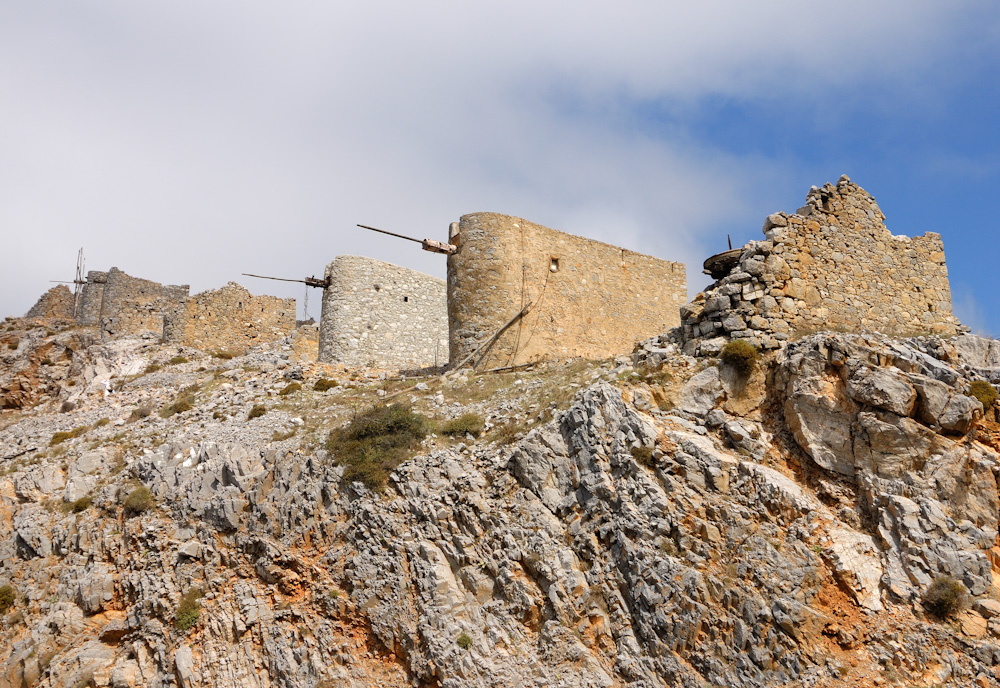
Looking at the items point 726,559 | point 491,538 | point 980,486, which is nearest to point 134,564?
point 491,538

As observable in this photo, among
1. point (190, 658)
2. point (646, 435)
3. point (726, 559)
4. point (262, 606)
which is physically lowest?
point (190, 658)

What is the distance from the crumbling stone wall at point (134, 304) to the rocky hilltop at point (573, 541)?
1538 centimetres

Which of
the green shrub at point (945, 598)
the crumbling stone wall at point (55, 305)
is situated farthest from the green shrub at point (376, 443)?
the crumbling stone wall at point (55, 305)

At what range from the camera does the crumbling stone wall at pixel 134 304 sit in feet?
93.2

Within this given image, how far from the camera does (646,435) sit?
10.2 m

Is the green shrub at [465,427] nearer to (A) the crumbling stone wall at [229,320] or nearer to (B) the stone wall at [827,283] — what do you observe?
(B) the stone wall at [827,283]

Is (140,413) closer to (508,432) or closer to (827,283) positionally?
(508,432)

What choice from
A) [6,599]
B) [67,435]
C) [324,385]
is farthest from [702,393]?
[67,435]

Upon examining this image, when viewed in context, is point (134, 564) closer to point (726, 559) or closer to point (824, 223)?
point (726, 559)

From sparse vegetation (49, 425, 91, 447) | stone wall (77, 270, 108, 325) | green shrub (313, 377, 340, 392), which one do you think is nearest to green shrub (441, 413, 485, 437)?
green shrub (313, 377, 340, 392)

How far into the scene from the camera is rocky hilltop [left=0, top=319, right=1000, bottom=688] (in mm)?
8172

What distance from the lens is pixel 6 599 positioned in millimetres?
12102

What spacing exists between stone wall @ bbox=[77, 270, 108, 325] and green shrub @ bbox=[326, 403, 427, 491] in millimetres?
27533

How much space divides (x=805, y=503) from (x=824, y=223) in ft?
17.5
